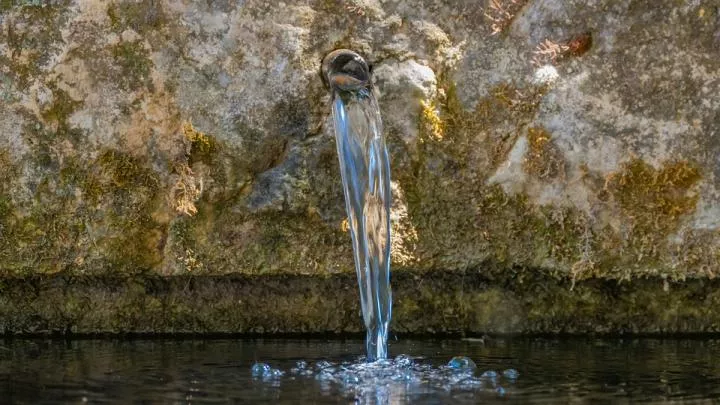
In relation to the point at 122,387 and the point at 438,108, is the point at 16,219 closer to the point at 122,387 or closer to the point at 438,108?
the point at 122,387

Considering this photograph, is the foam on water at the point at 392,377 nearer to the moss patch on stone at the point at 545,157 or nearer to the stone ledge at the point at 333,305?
the stone ledge at the point at 333,305

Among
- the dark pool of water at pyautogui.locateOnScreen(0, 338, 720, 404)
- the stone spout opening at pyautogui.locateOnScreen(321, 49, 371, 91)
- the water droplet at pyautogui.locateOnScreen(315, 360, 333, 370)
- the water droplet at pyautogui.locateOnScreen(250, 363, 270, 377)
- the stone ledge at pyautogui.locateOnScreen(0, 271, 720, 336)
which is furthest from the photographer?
the stone ledge at pyautogui.locateOnScreen(0, 271, 720, 336)

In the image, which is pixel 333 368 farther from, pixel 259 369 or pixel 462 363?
pixel 462 363

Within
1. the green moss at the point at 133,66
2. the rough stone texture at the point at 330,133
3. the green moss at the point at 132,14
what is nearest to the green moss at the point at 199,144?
the rough stone texture at the point at 330,133

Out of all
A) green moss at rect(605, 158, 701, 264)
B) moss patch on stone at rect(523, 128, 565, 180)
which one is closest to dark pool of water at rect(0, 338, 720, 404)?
green moss at rect(605, 158, 701, 264)


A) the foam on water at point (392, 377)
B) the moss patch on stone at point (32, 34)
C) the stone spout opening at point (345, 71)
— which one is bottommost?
the foam on water at point (392, 377)

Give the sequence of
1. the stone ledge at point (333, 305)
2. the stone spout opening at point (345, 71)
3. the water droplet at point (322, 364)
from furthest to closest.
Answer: the stone ledge at point (333, 305), the stone spout opening at point (345, 71), the water droplet at point (322, 364)

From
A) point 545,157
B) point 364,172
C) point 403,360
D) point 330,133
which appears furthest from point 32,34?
point 545,157

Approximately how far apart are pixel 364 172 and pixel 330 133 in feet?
0.69

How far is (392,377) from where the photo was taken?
4.34 metres

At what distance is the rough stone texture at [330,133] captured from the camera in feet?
16.1

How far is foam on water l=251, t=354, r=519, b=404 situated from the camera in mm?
4094

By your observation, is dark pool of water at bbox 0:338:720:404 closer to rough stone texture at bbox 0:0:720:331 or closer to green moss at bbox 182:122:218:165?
rough stone texture at bbox 0:0:720:331

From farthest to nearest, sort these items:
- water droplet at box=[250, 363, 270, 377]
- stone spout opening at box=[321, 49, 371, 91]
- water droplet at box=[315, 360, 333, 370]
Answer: stone spout opening at box=[321, 49, 371, 91]
water droplet at box=[315, 360, 333, 370]
water droplet at box=[250, 363, 270, 377]
